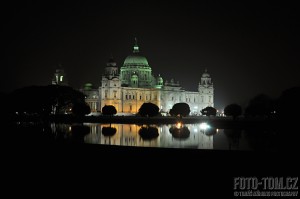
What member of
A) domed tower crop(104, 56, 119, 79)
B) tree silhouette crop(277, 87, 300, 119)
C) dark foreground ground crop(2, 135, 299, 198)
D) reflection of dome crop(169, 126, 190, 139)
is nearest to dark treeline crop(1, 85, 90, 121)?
domed tower crop(104, 56, 119, 79)

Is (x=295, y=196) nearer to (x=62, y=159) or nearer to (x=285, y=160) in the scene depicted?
(x=285, y=160)

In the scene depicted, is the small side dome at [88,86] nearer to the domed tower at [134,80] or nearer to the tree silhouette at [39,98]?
the domed tower at [134,80]

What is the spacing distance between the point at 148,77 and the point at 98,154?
92.9 m

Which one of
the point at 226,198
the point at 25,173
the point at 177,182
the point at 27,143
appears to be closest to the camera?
the point at 226,198

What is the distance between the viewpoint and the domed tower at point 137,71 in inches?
4414

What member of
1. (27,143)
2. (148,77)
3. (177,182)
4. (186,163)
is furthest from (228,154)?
(148,77)

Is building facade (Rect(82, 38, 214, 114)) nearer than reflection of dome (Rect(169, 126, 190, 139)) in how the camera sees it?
No

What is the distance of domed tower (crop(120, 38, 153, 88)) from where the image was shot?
112 m

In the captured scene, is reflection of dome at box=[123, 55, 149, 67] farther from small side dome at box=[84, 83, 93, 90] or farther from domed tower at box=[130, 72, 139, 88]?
small side dome at box=[84, 83, 93, 90]

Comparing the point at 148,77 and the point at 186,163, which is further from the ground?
the point at 148,77

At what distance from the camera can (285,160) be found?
19.2 metres

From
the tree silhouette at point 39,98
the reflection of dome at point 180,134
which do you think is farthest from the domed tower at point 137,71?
the reflection of dome at point 180,134

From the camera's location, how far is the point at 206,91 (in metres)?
122

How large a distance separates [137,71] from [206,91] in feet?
68.0
